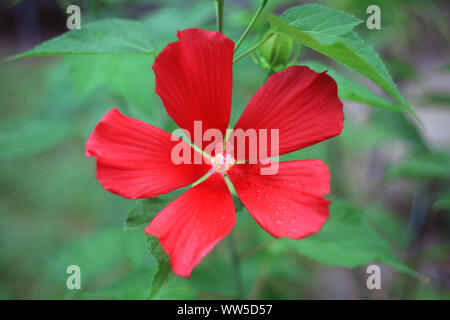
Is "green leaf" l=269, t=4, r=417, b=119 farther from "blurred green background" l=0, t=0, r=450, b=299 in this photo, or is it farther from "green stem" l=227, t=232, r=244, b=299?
"green stem" l=227, t=232, r=244, b=299

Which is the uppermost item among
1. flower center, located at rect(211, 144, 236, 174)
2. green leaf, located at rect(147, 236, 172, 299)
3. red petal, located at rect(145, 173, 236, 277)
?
flower center, located at rect(211, 144, 236, 174)

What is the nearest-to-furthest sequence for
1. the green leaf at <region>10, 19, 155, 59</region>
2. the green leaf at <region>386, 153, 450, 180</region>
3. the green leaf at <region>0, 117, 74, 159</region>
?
the green leaf at <region>10, 19, 155, 59</region> → the green leaf at <region>386, 153, 450, 180</region> → the green leaf at <region>0, 117, 74, 159</region>

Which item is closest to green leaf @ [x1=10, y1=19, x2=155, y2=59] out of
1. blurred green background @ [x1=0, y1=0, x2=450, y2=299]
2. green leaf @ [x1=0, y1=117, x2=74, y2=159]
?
blurred green background @ [x1=0, y1=0, x2=450, y2=299]

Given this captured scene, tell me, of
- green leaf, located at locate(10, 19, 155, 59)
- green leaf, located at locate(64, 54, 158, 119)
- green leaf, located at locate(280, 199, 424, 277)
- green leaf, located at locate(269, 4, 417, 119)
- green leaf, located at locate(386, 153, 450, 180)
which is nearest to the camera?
green leaf, located at locate(269, 4, 417, 119)

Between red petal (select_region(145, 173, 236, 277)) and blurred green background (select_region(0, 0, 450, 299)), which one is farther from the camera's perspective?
blurred green background (select_region(0, 0, 450, 299))

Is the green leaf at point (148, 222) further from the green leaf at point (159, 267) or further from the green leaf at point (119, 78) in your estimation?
the green leaf at point (119, 78)

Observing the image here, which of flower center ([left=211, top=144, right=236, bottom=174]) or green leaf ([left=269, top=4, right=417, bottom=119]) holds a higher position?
green leaf ([left=269, top=4, right=417, bottom=119])
